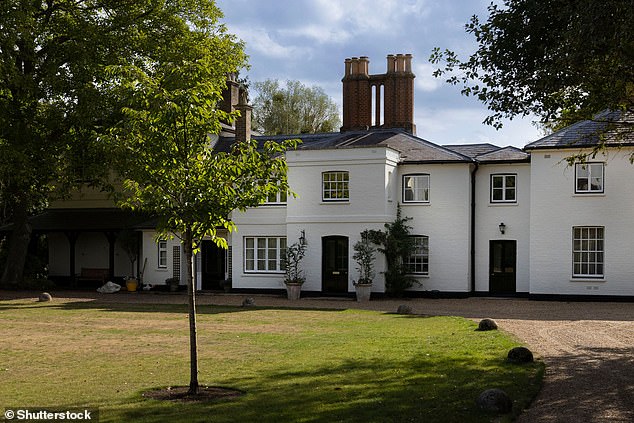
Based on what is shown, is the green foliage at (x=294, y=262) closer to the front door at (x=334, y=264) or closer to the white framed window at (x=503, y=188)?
the front door at (x=334, y=264)

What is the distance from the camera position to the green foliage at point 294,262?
3051 cm

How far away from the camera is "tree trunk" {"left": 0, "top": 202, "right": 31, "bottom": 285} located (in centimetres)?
3359

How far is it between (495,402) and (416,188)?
2172 cm

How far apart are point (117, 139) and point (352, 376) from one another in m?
5.33

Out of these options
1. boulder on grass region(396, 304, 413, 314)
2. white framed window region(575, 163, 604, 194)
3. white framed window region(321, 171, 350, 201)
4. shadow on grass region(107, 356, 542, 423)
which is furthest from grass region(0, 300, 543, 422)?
white framed window region(575, 163, 604, 194)

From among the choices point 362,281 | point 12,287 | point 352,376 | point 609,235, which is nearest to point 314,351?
point 352,376

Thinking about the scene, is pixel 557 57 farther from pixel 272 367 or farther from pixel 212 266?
pixel 212 266

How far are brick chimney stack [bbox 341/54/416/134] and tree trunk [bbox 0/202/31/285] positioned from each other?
15173 millimetres

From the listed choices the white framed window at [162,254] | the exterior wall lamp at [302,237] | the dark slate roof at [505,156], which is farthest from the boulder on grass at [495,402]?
the white framed window at [162,254]

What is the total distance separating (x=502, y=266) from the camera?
30250 mm

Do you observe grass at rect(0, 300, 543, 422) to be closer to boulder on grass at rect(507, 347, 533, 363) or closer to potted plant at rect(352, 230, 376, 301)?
boulder on grass at rect(507, 347, 533, 363)

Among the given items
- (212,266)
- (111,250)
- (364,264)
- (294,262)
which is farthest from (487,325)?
(111,250)

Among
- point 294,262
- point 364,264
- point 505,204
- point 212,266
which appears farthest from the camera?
point 212,266

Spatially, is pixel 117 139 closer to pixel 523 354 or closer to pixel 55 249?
pixel 523 354
